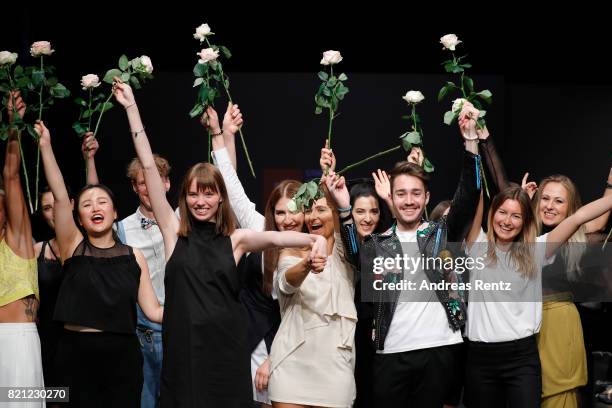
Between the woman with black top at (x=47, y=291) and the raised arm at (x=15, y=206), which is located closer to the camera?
the raised arm at (x=15, y=206)

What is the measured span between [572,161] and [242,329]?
3650 mm

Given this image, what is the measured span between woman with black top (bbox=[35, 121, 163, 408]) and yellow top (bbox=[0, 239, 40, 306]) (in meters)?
0.15

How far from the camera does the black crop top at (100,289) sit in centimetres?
410

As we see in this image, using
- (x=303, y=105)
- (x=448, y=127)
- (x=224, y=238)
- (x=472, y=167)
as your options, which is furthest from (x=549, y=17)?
(x=224, y=238)

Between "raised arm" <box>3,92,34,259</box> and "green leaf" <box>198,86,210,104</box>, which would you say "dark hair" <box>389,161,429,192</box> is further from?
"raised arm" <box>3,92,34,259</box>

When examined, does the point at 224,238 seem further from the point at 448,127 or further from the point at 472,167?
the point at 448,127

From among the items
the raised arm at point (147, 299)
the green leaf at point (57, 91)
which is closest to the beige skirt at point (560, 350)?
the raised arm at point (147, 299)

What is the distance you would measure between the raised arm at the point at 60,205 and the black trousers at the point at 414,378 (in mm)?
1421

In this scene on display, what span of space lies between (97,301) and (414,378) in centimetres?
136

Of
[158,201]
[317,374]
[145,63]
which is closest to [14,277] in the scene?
[158,201]

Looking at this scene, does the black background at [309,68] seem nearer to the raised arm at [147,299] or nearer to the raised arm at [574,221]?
the raised arm at [147,299]

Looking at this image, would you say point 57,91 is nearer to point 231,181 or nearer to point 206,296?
point 231,181

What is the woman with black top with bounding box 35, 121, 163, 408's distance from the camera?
13.4 feet

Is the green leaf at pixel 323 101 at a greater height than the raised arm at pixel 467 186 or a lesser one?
greater
